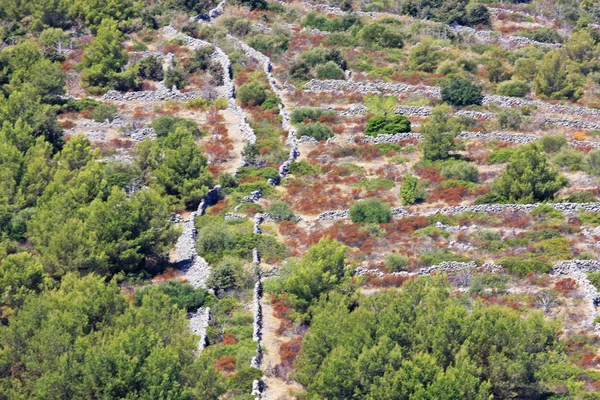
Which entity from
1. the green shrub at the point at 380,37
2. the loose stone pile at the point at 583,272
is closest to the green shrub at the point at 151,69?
the green shrub at the point at 380,37

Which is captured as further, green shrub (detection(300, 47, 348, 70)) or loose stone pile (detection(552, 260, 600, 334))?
green shrub (detection(300, 47, 348, 70))

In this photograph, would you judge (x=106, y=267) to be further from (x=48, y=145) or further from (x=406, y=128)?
(x=406, y=128)

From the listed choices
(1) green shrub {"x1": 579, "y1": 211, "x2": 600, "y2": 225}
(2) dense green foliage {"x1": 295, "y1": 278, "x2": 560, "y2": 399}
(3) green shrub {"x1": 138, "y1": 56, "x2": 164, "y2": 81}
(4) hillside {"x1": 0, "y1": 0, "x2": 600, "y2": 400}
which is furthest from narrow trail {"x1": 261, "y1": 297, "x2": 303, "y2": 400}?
(3) green shrub {"x1": 138, "y1": 56, "x2": 164, "y2": 81}

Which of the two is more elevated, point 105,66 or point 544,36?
point 105,66

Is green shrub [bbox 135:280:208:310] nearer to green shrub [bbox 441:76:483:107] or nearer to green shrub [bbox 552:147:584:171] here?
green shrub [bbox 552:147:584:171]

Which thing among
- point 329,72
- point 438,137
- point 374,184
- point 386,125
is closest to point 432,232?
point 374,184

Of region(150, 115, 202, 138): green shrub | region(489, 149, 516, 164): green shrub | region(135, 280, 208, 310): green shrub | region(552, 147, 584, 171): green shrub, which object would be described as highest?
region(135, 280, 208, 310): green shrub

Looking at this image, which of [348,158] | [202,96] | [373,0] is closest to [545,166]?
[348,158]

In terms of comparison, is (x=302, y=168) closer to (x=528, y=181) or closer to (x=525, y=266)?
(x=528, y=181)
